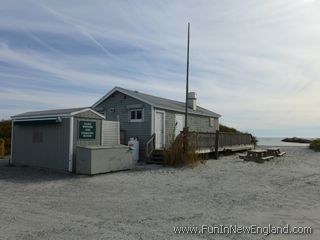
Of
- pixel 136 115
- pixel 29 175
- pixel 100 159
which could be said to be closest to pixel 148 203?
pixel 100 159

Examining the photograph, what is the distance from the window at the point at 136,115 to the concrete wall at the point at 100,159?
4728 mm

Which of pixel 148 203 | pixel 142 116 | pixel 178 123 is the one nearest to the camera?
pixel 148 203

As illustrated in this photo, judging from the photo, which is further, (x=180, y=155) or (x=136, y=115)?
(x=136, y=115)

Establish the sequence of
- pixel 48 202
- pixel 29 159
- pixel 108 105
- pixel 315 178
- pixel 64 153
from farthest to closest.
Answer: pixel 108 105 → pixel 29 159 → pixel 64 153 → pixel 315 178 → pixel 48 202

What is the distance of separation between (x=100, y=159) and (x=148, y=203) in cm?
592

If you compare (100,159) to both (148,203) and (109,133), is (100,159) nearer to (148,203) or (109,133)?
(109,133)

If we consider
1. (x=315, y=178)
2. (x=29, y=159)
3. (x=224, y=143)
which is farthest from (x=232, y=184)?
(x=224, y=143)

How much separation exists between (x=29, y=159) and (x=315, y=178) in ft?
36.7

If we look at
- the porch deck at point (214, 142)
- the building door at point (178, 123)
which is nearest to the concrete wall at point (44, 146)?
the porch deck at point (214, 142)

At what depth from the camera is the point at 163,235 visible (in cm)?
604

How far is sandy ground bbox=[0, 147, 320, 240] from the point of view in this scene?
6391 millimetres

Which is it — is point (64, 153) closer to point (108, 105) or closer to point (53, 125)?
point (53, 125)

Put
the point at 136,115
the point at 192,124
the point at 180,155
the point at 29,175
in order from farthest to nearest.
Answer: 1. the point at 192,124
2. the point at 136,115
3. the point at 180,155
4. the point at 29,175

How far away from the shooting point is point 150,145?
18.9 meters
